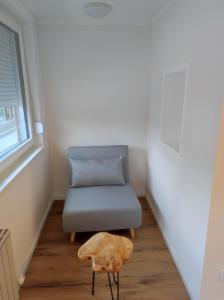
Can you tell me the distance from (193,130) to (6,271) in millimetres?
1534

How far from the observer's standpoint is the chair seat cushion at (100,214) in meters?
2.23

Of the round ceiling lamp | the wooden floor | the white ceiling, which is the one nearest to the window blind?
the white ceiling

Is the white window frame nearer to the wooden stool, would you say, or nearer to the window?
the window

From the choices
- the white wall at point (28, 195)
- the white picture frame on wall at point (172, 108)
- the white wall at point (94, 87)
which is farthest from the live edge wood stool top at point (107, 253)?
the white wall at point (94, 87)

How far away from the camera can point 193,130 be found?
163 centimetres

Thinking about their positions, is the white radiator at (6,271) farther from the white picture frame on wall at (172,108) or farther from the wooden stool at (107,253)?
the white picture frame on wall at (172,108)

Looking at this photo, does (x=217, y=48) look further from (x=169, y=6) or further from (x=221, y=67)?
(x=169, y=6)

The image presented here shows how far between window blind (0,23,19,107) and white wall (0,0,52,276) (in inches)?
7.4

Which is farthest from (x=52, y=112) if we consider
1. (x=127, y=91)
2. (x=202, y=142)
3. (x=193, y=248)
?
(x=193, y=248)

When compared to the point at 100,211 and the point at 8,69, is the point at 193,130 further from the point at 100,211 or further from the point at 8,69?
the point at 8,69

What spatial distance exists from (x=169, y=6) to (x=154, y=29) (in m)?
0.55

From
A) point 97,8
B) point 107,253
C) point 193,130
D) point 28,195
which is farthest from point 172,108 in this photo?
point 28,195

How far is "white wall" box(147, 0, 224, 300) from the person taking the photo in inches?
52.7

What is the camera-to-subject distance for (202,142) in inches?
58.5
